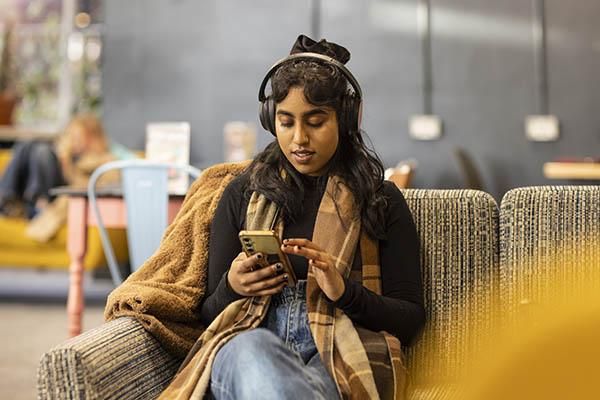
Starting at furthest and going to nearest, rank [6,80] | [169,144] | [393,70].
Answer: [6,80]
[393,70]
[169,144]

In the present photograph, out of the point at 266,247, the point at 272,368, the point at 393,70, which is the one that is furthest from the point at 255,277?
the point at 393,70

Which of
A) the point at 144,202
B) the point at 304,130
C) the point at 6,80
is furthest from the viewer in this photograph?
the point at 6,80

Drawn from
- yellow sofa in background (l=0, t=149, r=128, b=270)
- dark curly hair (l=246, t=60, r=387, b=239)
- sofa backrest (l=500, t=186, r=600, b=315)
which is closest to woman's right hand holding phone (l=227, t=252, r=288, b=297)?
dark curly hair (l=246, t=60, r=387, b=239)

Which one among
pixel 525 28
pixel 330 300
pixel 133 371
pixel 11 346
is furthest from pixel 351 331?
pixel 525 28

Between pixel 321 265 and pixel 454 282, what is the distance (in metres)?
0.38

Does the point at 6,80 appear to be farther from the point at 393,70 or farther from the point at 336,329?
the point at 336,329

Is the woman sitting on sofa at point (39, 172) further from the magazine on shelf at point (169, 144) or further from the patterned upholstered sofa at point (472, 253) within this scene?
the patterned upholstered sofa at point (472, 253)

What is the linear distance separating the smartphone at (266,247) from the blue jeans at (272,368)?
0.12m

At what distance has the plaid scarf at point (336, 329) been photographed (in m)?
1.42

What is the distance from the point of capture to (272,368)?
1300mm

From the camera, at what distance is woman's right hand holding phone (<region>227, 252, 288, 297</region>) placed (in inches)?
57.7

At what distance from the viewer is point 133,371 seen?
1440mm

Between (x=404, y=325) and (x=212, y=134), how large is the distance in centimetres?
395

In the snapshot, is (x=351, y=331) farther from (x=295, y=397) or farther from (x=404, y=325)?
(x=295, y=397)
